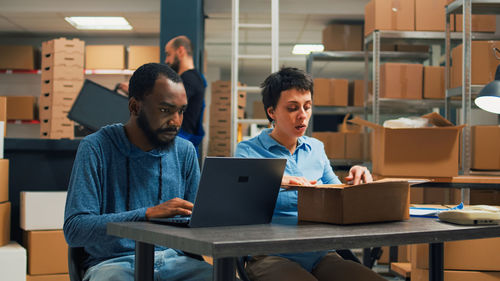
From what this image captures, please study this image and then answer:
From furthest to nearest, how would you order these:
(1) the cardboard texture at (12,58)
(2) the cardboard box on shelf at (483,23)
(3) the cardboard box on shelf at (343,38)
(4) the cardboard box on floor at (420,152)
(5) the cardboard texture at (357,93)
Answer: (1) the cardboard texture at (12,58), (3) the cardboard box on shelf at (343,38), (5) the cardboard texture at (357,93), (2) the cardboard box on shelf at (483,23), (4) the cardboard box on floor at (420,152)

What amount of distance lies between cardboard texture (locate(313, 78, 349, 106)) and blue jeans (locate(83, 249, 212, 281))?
4076 mm

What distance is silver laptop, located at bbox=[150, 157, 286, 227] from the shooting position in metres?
Result: 1.08

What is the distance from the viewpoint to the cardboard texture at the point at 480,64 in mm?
3137

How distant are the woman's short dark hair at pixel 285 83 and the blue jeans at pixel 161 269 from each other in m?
0.69

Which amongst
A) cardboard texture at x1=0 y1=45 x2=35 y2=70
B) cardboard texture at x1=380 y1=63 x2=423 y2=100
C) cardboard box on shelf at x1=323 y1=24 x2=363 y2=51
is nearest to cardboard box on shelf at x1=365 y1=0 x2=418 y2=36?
→ cardboard texture at x1=380 y1=63 x2=423 y2=100

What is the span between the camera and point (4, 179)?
103 inches

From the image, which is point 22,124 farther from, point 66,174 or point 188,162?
point 188,162

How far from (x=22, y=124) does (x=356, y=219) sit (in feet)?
23.6

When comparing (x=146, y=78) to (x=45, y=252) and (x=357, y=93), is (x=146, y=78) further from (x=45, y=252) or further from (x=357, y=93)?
(x=357, y=93)

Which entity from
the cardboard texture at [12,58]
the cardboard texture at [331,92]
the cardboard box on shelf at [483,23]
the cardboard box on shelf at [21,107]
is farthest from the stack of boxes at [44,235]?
the cardboard texture at [12,58]

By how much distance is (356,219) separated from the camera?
48.8 inches

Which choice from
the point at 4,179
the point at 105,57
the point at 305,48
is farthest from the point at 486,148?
the point at 305,48

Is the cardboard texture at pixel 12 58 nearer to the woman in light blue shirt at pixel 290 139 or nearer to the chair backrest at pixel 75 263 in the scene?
the woman in light blue shirt at pixel 290 139

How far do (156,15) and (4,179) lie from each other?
166 inches
